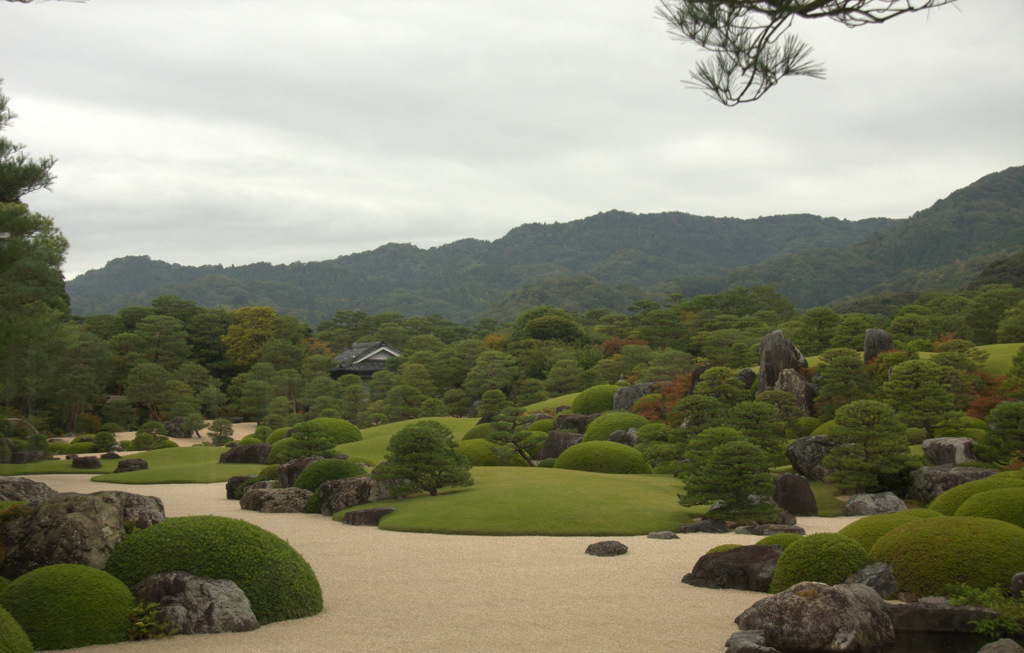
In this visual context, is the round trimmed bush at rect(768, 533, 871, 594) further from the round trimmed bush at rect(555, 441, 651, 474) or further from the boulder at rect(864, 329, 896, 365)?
the boulder at rect(864, 329, 896, 365)

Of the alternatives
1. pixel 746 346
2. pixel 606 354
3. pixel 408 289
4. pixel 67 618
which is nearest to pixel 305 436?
pixel 67 618

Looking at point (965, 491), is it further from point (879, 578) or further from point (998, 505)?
point (879, 578)

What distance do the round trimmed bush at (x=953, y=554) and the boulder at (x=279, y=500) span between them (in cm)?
1126

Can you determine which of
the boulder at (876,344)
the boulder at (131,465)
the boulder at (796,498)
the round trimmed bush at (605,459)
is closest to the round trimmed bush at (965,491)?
the boulder at (796,498)

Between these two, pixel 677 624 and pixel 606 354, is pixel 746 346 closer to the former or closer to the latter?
pixel 606 354

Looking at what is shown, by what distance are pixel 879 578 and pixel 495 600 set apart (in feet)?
12.9

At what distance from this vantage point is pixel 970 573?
7020 mm

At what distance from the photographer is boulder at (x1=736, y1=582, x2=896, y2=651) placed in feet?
19.8

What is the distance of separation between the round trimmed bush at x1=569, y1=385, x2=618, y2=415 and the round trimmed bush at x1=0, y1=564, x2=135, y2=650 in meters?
22.0

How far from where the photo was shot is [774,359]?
22281mm

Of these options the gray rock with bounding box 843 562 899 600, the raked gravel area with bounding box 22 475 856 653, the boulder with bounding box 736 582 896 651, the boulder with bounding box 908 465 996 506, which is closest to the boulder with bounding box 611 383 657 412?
the boulder with bounding box 908 465 996 506

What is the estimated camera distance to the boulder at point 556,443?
21266 millimetres

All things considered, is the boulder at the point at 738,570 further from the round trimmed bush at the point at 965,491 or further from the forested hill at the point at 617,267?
the forested hill at the point at 617,267

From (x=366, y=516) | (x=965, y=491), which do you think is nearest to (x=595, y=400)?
(x=366, y=516)
